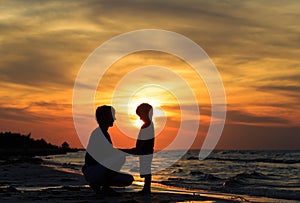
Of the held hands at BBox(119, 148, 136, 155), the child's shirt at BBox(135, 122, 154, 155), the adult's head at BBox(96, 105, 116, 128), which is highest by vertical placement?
the adult's head at BBox(96, 105, 116, 128)

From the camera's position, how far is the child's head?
1125 cm

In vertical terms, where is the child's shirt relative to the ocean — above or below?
above

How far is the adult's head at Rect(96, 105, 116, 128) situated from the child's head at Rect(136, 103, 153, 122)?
85cm

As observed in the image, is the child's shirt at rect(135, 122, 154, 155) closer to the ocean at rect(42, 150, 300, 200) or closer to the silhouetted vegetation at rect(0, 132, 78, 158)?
the ocean at rect(42, 150, 300, 200)

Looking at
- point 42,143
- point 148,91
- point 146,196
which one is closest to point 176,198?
point 146,196

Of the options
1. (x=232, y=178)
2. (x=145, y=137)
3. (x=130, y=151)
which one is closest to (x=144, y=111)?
(x=145, y=137)

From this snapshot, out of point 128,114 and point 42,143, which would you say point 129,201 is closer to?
point 128,114

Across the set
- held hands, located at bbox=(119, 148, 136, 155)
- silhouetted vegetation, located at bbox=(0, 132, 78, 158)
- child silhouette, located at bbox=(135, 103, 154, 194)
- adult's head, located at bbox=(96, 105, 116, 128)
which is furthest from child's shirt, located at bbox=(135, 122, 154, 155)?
silhouetted vegetation, located at bbox=(0, 132, 78, 158)

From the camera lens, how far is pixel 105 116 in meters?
10.6

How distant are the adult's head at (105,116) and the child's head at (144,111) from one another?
847mm

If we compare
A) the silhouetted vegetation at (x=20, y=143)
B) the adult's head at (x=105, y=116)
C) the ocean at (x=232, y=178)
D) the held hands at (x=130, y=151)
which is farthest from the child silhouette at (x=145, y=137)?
the silhouetted vegetation at (x=20, y=143)

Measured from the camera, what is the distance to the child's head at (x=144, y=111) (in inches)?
443

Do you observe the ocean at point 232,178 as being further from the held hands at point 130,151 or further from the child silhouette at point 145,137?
the held hands at point 130,151

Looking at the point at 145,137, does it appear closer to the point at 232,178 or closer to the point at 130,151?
the point at 130,151
